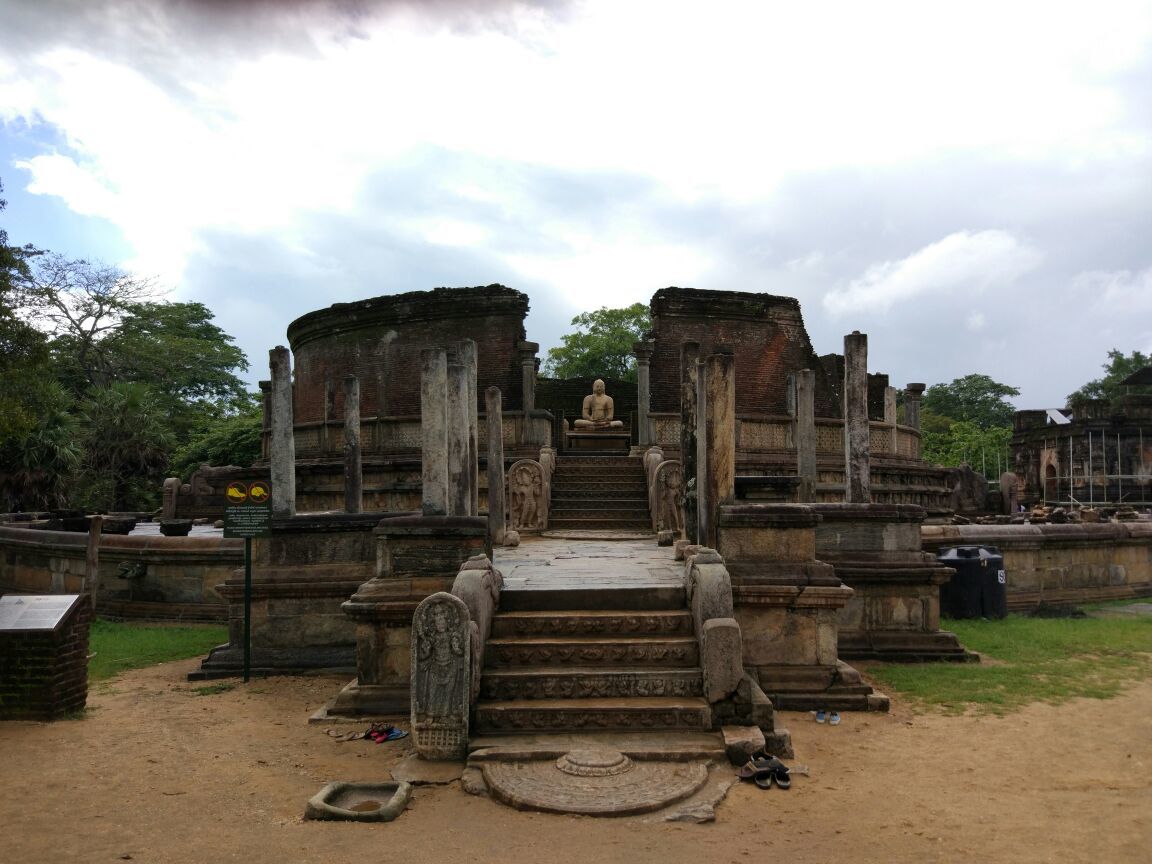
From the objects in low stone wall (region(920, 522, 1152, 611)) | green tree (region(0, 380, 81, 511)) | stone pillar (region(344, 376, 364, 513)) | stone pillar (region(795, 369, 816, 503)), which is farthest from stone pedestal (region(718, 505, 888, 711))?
green tree (region(0, 380, 81, 511))

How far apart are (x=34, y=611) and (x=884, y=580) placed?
7560 mm

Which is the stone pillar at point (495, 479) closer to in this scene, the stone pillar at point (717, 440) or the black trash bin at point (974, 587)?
the stone pillar at point (717, 440)

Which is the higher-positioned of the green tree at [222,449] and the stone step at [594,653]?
the green tree at [222,449]

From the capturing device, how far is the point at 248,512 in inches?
320

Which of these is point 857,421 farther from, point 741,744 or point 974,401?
point 974,401

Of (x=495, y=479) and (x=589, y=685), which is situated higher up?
(x=495, y=479)

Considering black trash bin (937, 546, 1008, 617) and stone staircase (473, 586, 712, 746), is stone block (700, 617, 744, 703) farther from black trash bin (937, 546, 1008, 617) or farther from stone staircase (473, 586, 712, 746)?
black trash bin (937, 546, 1008, 617)

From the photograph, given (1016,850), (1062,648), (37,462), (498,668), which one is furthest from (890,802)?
(37,462)

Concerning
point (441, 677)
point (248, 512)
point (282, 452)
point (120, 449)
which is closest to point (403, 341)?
point (120, 449)

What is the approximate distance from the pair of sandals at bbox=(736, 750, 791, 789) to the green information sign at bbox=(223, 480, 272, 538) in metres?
5.22

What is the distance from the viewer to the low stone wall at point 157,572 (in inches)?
480

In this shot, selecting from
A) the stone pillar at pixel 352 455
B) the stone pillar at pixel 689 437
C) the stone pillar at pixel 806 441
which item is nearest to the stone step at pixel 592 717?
the stone pillar at pixel 689 437

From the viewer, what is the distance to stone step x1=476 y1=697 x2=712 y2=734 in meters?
5.59

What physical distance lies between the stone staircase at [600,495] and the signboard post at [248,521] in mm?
6234
